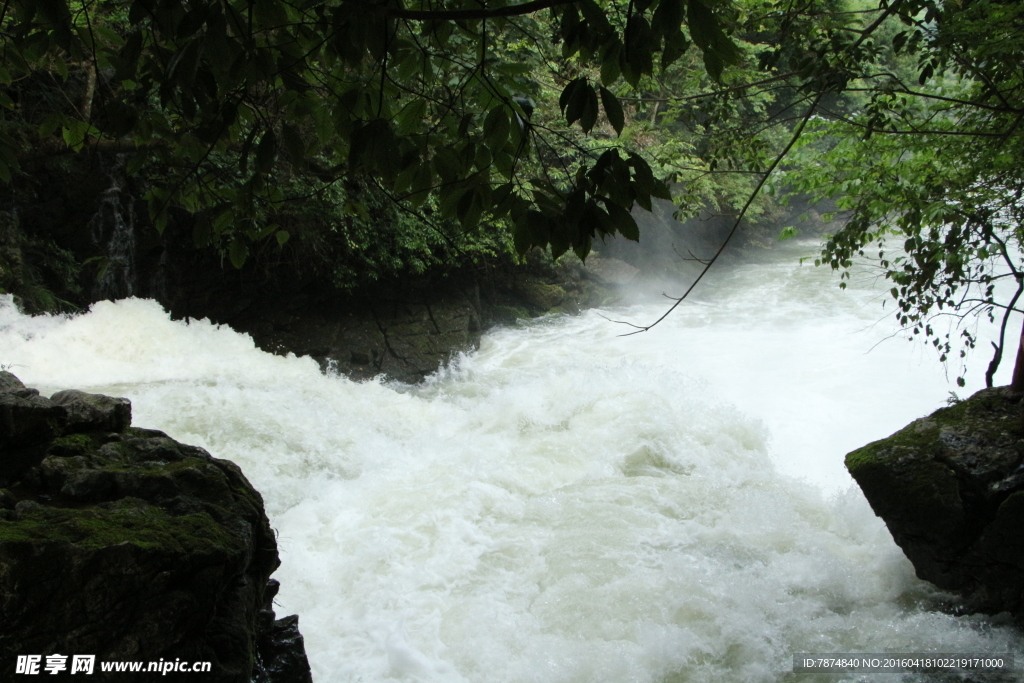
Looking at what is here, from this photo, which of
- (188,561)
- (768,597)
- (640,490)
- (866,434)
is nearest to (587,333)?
(866,434)

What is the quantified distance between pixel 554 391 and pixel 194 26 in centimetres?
665

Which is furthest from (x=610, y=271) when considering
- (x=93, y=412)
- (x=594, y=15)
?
(x=594, y=15)

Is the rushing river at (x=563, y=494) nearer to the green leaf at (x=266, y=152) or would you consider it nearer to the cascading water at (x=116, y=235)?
the cascading water at (x=116, y=235)

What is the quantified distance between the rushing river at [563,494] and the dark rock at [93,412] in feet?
4.93

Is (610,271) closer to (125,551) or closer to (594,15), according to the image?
(125,551)

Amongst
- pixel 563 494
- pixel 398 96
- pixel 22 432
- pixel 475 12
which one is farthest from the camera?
pixel 563 494

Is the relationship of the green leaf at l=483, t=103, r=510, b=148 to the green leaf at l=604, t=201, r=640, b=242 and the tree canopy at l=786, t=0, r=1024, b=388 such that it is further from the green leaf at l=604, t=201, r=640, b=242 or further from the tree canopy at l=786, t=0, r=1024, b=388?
the tree canopy at l=786, t=0, r=1024, b=388

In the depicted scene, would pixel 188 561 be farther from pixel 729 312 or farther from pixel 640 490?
pixel 729 312

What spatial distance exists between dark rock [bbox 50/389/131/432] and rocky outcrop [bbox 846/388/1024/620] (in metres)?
3.89

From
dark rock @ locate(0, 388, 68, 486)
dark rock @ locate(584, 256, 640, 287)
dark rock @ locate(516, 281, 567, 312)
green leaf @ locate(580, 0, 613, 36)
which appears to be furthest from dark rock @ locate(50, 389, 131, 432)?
dark rock @ locate(584, 256, 640, 287)

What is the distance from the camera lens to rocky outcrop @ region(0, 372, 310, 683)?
A: 71.8 inches

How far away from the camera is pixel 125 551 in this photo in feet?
6.29

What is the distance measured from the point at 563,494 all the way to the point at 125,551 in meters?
3.69

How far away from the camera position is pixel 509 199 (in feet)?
5.12
